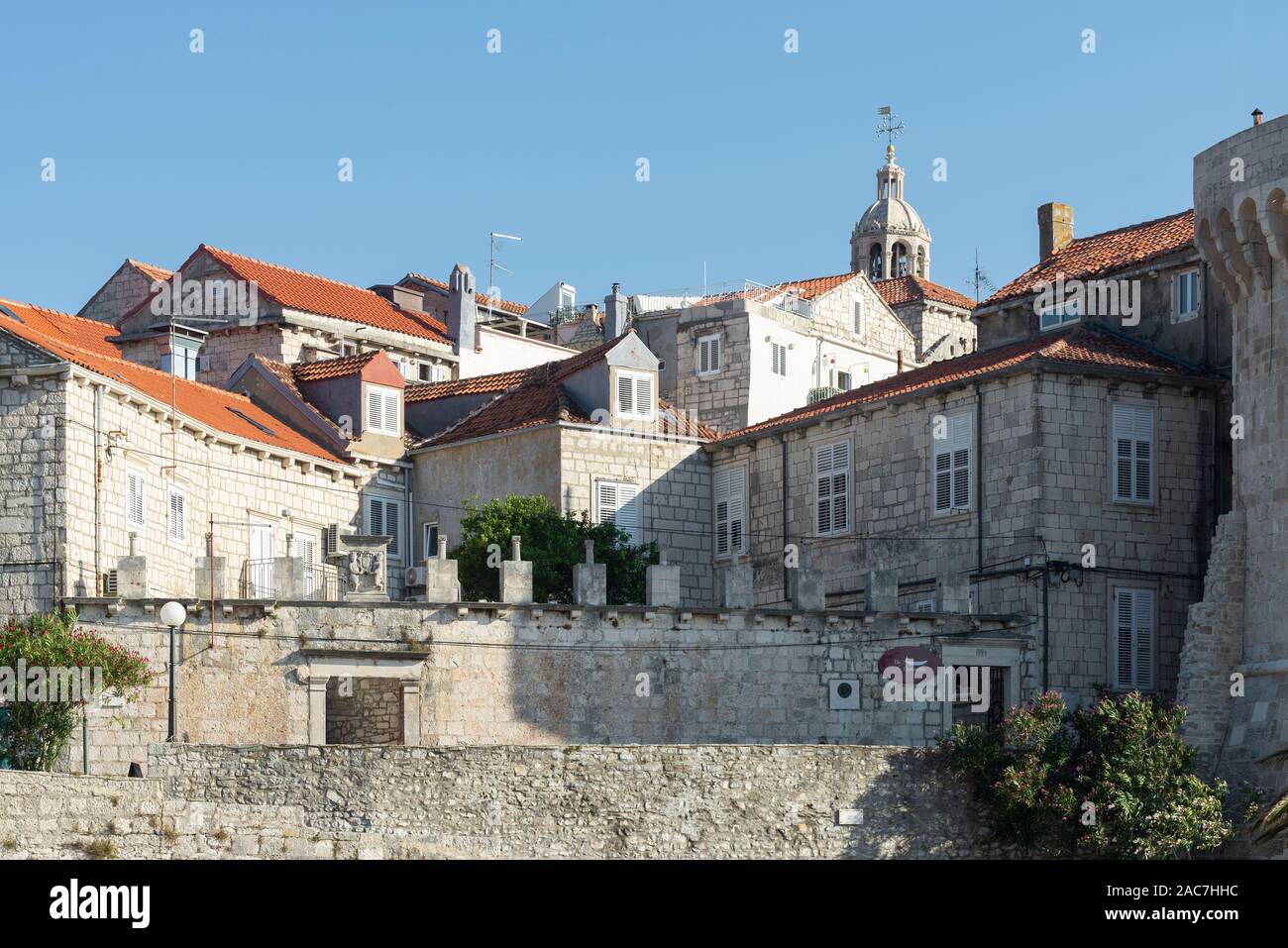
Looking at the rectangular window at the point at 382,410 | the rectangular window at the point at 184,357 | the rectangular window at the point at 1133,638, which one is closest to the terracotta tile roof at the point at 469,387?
the rectangular window at the point at 382,410

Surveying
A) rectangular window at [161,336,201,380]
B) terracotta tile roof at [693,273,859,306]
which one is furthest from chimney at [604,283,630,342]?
rectangular window at [161,336,201,380]

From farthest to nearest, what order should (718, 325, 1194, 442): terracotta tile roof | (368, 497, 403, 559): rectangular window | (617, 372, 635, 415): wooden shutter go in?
(617, 372, 635, 415): wooden shutter → (368, 497, 403, 559): rectangular window → (718, 325, 1194, 442): terracotta tile roof

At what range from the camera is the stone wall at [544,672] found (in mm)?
50344

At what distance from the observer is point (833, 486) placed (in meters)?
60.2

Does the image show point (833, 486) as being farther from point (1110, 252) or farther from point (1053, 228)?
point (1053, 228)

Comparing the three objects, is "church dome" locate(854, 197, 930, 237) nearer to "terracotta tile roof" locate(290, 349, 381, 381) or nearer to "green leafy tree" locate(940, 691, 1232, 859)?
"terracotta tile roof" locate(290, 349, 381, 381)

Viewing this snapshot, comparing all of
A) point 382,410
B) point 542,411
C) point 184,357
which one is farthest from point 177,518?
point 184,357

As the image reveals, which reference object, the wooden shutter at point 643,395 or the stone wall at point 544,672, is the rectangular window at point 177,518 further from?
the wooden shutter at point 643,395

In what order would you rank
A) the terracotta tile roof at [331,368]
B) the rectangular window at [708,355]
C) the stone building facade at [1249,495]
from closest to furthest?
the stone building facade at [1249,495] → the terracotta tile roof at [331,368] → the rectangular window at [708,355]

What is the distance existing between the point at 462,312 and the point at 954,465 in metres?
22.9

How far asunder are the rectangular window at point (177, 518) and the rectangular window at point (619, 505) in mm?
9986

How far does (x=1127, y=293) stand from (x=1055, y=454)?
6.35 m

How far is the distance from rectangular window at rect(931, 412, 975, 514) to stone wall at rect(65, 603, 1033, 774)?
350 cm

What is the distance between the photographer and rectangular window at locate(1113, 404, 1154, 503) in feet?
184
